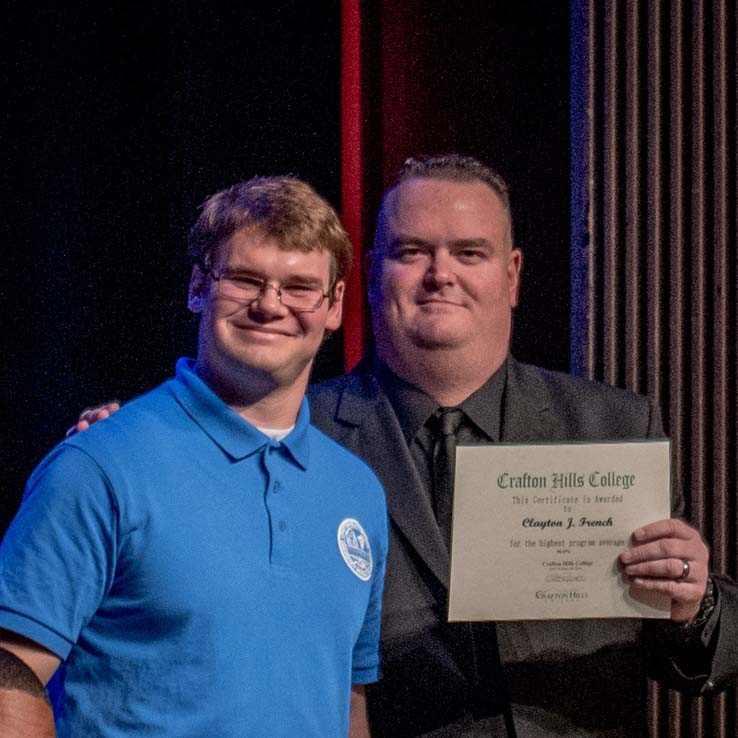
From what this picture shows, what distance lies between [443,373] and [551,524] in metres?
0.50

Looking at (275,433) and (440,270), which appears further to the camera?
(440,270)

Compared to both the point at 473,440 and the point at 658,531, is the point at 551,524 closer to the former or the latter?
the point at 658,531

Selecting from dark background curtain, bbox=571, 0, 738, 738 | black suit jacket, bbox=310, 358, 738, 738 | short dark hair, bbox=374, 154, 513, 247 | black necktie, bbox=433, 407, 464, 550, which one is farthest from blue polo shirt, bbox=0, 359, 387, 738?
dark background curtain, bbox=571, 0, 738, 738

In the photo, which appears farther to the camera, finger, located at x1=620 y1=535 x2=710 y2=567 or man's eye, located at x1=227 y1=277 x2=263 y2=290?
finger, located at x1=620 y1=535 x2=710 y2=567

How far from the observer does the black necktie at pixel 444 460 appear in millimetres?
2102

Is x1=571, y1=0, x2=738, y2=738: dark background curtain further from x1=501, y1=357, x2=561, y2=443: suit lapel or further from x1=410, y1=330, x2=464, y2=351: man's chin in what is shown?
x1=410, y1=330, x2=464, y2=351: man's chin

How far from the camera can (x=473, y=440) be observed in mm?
2219

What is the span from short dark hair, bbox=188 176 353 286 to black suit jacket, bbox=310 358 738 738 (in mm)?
498

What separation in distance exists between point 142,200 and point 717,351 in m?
1.57

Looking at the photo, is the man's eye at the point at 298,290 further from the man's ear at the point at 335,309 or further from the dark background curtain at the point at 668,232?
the dark background curtain at the point at 668,232

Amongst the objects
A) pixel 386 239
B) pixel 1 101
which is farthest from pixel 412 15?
pixel 1 101

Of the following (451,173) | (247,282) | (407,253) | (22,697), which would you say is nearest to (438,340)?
(407,253)

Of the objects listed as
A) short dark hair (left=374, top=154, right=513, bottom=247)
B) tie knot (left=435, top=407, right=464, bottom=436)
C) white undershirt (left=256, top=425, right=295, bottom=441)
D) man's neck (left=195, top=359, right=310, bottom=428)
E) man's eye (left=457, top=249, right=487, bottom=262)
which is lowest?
tie knot (left=435, top=407, right=464, bottom=436)

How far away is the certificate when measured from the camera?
71.2 inches
